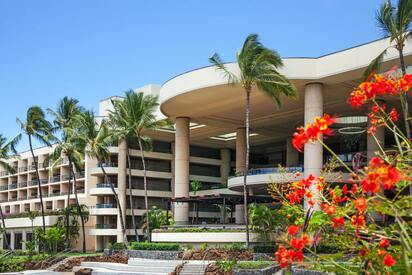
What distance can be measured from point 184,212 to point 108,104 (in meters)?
17.6

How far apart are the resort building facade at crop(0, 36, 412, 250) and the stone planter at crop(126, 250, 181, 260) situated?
633 cm

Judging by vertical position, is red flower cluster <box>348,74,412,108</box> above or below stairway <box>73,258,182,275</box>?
above

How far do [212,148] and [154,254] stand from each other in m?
30.0

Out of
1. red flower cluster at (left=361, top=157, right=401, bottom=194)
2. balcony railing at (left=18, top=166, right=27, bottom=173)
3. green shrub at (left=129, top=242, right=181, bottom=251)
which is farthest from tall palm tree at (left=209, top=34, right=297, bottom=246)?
balcony railing at (left=18, top=166, right=27, bottom=173)

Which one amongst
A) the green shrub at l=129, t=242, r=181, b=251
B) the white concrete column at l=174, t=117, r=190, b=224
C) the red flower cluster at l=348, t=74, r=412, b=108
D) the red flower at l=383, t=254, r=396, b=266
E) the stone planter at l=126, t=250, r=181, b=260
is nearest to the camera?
the red flower at l=383, t=254, r=396, b=266

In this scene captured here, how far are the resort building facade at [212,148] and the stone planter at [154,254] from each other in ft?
20.8

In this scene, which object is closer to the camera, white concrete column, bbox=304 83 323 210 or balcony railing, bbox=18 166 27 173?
white concrete column, bbox=304 83 323 210

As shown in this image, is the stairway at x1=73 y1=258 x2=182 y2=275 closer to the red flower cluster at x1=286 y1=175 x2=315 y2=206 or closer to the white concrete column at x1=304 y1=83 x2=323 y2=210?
the white concrete column at x1=304 y1=83 x2=323 y2=210

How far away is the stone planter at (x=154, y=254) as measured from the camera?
3288 centimetres

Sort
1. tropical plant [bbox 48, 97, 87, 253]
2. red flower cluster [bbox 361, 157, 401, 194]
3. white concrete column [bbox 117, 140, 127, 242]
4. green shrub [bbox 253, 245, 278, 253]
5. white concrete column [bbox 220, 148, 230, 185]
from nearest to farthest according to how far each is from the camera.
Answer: red flower cluster [bbox 361, 157, 401, 194], green shrub [bbox 253, 245, 278, 253], tropical plant [bbox 48, 97, 87, 253], white concrete column [bbox 117, 140, 127, 242], white concrete column [bbox 220, 148, 230, 185]

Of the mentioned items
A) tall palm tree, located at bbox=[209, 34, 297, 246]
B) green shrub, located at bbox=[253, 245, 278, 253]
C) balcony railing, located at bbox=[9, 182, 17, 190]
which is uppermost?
tall palm tree, located at bbox=[209, 34, 297, 246]

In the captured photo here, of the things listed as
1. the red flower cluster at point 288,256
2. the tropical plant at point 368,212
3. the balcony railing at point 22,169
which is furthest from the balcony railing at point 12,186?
the red flower cluster at point 288,256

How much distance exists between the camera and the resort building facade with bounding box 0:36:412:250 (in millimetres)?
32969

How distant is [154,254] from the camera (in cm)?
3391
